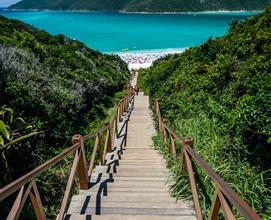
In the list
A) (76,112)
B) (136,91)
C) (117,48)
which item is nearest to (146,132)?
(76,112)

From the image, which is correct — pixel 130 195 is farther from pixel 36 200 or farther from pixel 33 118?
pixel 33 118

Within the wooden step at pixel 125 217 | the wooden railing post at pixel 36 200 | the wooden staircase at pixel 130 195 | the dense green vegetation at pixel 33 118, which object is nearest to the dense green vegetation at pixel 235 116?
the wooden staircase at pixel 130 195

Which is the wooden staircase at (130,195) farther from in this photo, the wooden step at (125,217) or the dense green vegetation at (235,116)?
the dense green vegetation at (235,116)

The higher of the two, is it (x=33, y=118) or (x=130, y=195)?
(x=33, y=118)

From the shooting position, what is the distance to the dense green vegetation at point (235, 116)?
569cm

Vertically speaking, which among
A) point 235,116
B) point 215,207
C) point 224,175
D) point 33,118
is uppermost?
point 235,116

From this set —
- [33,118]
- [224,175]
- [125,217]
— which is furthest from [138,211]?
[33,118]

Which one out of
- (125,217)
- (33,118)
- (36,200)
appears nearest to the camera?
(36,200)

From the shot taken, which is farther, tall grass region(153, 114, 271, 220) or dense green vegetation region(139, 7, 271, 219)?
dense green vegetation region(139, 7, 271, 219)

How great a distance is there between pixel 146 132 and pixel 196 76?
2.97 metres

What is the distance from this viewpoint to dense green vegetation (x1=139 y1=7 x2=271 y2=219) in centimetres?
569

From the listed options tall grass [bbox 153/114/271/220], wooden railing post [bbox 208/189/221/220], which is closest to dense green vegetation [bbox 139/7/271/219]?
tall grass [bbox 153/114/271/220]

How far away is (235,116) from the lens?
702 centimetres

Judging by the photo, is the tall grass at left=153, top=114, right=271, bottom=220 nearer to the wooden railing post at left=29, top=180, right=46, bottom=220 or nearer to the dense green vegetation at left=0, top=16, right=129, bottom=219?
the wooden railing post at left=29, top=180, right=46, bottom=220
